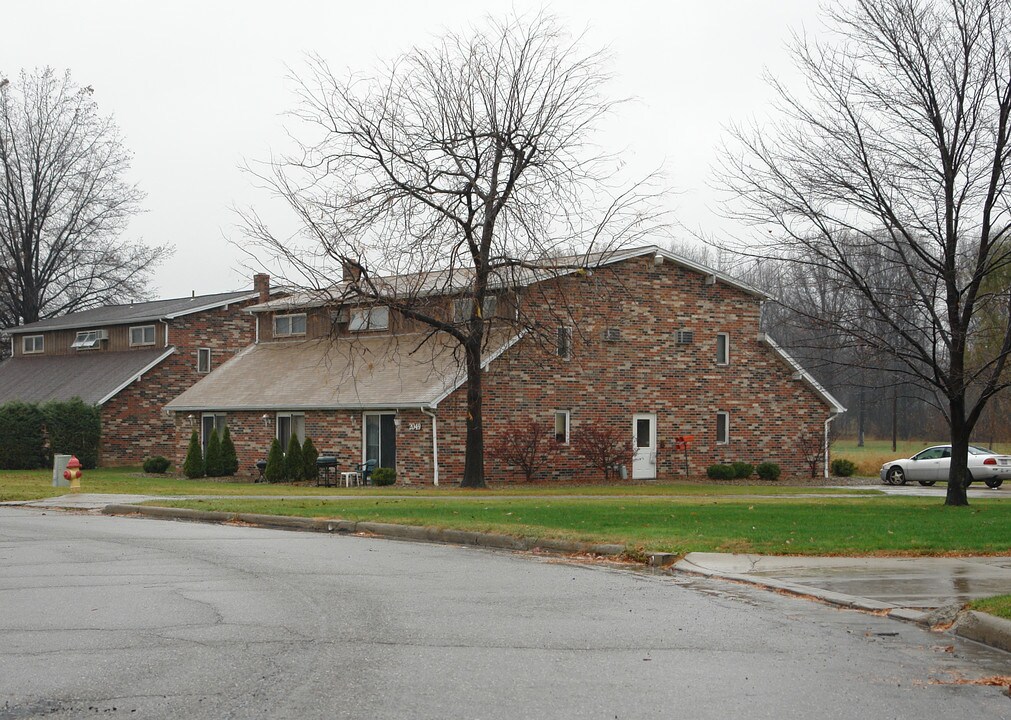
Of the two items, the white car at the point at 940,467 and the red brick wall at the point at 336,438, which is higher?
the red brick wall at the point at 336,438

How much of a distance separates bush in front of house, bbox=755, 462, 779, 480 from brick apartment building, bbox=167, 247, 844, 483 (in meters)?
0.99

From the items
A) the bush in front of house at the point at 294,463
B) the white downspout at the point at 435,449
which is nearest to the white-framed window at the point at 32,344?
the bush in front of house at the point at 294,463

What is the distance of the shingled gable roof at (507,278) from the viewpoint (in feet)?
96.6

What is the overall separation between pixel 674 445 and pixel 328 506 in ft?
56.4

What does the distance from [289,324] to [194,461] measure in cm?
688

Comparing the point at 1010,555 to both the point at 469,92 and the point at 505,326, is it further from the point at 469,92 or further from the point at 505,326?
the point at 505,326

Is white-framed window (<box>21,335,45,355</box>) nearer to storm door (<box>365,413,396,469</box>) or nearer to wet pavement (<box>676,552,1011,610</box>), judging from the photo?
storm door (<box>365,413,396,469</box>)

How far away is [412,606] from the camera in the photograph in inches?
424

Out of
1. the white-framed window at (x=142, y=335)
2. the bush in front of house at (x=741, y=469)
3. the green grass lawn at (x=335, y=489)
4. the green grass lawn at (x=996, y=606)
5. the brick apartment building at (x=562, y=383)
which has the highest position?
the white-framed window at (x=142, y=335)

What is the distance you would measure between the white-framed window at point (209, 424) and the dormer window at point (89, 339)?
12848 mm

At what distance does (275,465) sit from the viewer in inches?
1430

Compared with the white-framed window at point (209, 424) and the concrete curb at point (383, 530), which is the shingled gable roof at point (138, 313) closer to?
the white-framed window at point (209, 424)

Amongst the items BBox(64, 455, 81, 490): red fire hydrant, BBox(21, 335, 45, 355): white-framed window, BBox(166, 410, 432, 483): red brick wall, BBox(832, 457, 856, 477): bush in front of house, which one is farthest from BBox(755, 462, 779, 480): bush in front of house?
BBox(21, 335, 45, 355): white-framed window

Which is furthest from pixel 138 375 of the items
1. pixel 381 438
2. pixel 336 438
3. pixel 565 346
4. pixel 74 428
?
pixel 565 346
